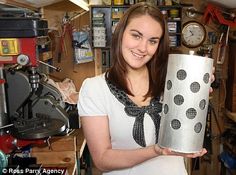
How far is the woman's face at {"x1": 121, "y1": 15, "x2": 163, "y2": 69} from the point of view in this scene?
1.03m

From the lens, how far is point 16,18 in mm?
1093

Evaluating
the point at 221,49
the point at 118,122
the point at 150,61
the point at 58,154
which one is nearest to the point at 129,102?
the point at 118,122

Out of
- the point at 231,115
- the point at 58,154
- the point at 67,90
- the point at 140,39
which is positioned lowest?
the point at 231,115

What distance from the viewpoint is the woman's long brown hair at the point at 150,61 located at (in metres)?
1.07

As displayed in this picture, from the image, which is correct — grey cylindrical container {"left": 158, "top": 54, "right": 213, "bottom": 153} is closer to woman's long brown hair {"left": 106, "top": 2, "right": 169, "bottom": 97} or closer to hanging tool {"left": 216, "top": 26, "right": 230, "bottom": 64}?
woman's long brown hair {"left": 106, "top": 2, "right": 169, "bottom": 97}

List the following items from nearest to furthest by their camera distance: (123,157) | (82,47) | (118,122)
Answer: (123,157)
(118,122)
(82,47)

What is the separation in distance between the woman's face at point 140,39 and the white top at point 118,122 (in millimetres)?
149

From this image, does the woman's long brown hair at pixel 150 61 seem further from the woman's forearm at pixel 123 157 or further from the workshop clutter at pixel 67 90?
the workshop clutter at pixel 67 90

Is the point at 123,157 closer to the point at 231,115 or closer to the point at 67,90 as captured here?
the point at 67,90

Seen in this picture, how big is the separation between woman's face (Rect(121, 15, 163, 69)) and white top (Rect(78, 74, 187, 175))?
149 mm

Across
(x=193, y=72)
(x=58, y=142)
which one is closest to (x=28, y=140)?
(x=58, y=142)

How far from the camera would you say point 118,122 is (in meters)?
1.07

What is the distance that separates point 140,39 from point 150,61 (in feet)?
0.59

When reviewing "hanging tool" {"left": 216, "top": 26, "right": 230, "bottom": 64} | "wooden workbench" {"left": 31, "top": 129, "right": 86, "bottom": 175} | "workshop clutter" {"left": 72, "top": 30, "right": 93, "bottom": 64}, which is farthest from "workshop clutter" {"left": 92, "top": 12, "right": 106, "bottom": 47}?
"wooden workbench" {"left": 31, "top": 129, "right": 86, "bottom": 175}
